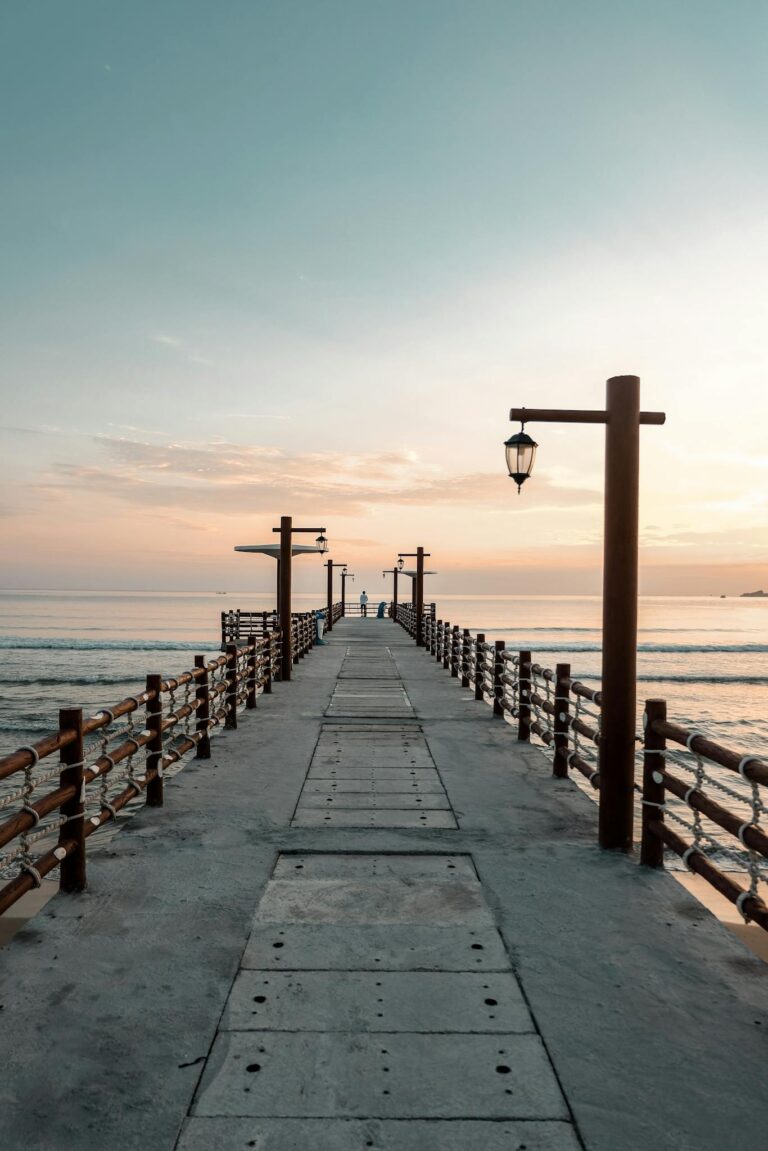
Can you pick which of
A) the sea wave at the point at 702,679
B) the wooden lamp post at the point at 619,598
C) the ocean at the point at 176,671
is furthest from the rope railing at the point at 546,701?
the sea wave at the point at 702,679

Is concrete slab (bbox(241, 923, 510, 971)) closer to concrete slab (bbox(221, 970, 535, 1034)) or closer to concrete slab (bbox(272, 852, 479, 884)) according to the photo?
concrete slab (bbox(221, 970, 535, 1034))

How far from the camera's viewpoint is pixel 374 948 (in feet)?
13.3

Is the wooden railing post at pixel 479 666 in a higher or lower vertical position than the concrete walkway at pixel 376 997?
higher

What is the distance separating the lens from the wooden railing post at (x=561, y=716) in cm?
800

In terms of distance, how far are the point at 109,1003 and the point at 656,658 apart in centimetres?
4912

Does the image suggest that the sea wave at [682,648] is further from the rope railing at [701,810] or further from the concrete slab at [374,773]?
the rope railing at [701,810]

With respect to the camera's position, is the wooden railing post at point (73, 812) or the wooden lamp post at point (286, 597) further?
the wooden lamp post at point (286, 597)

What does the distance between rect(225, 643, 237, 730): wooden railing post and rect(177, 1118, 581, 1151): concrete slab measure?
7.88m

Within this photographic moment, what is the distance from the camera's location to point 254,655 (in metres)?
12.8

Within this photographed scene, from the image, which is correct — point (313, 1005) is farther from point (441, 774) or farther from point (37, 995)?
point (441, 774)

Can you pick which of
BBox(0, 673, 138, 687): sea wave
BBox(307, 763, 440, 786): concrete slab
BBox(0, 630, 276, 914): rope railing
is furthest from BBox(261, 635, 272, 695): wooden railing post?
BBox(0, 673, 138, 687): sea wave

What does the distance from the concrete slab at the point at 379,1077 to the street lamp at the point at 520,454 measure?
4323 mm

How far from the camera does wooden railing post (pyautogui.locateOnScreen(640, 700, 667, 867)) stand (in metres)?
5.27

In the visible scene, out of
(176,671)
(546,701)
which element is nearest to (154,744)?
(546,701)
